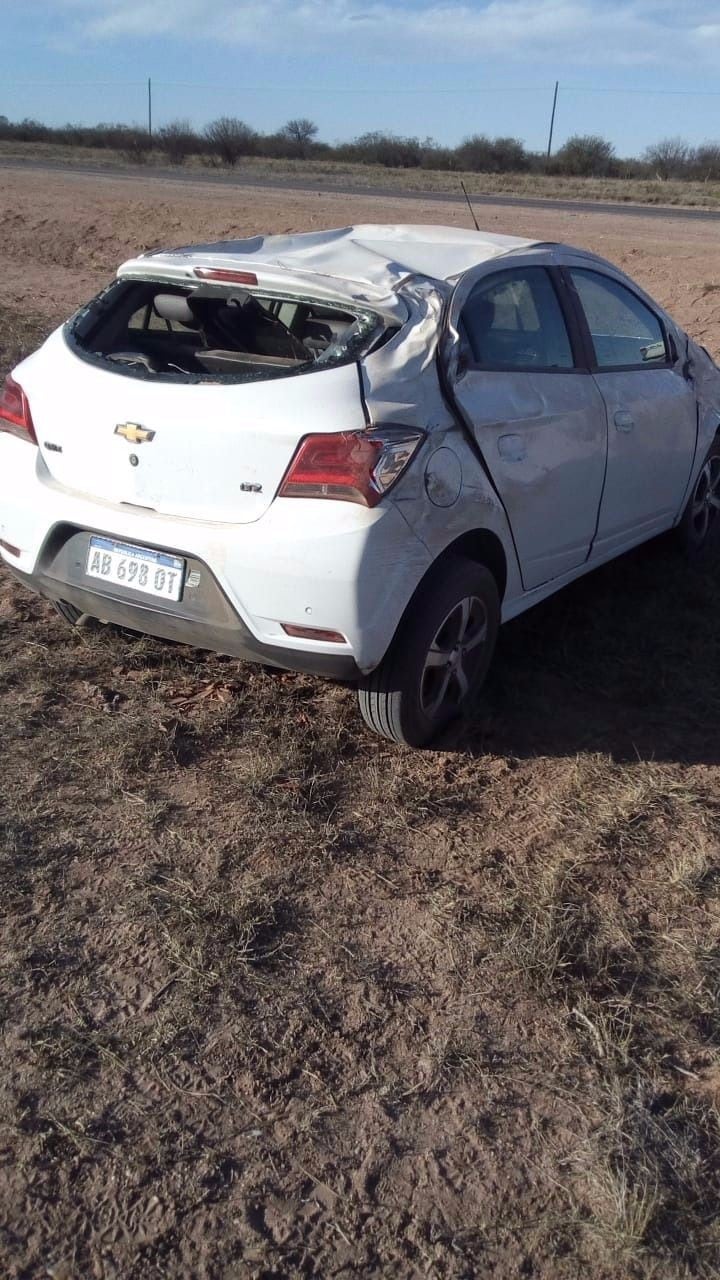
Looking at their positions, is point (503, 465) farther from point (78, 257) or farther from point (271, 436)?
point (78, 257)

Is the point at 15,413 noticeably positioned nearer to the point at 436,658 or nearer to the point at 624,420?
the point at 436,658

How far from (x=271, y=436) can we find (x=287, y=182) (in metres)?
36.7

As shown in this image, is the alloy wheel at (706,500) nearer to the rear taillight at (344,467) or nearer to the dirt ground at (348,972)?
the dirt ground at (348,972)

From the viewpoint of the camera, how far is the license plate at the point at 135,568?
11.3ft

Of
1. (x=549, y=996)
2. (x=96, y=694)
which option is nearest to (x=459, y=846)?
(x=549, y=996)

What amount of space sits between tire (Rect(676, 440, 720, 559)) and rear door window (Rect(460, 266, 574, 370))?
168 centimetres

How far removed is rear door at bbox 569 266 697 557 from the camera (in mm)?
→ 4586

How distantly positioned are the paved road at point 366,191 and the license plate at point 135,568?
2549 centimetres

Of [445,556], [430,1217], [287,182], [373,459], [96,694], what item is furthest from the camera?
[287,182]

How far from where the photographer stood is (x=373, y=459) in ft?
10.4

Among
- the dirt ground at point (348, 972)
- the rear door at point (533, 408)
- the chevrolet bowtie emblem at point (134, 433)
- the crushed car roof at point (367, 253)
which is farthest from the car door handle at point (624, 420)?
the chevrolet bowtie emblem at point (134, 433)

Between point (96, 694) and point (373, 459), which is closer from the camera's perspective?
point (373, 459)

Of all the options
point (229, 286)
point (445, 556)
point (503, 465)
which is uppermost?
point (229, 286)

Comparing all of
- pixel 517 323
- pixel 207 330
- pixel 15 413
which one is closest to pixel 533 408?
pixel 517 323
